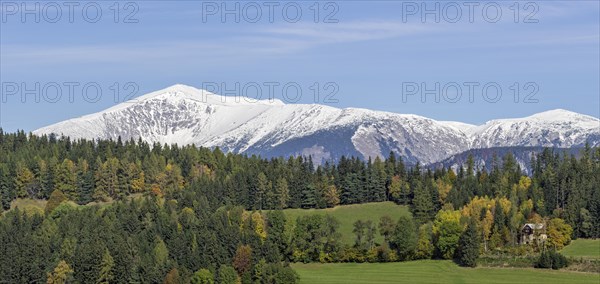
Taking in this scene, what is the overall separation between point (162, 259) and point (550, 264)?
73.4 metres

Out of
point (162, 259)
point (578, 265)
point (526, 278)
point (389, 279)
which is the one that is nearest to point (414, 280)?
point (389, 279)

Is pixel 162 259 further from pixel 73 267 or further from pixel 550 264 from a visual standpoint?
pixel 550 264

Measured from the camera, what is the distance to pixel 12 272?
645 ft

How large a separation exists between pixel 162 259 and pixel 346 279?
115ft

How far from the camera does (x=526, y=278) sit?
192125 millimetres

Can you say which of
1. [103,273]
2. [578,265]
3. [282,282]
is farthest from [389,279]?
[103,273]

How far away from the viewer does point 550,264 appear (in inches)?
7849

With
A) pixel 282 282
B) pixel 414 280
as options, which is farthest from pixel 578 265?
pixel 282 282

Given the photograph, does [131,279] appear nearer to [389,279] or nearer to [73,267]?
[73,267]

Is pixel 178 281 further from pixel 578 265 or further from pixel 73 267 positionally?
pixel 578 265

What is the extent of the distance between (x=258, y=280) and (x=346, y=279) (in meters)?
16.4

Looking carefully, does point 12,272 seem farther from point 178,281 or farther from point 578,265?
point 578,265

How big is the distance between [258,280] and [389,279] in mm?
24050

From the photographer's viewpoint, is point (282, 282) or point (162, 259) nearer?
point (282, 282)
